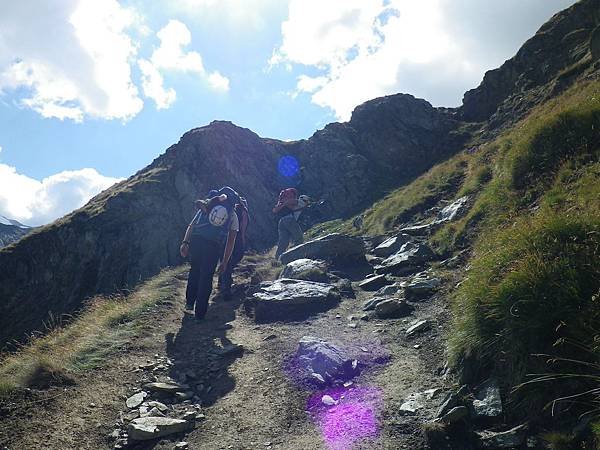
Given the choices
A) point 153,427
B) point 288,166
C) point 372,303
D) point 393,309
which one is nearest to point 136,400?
point 153,427

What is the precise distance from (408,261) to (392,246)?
2541 mm

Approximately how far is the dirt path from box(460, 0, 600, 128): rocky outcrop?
24824 millimetres

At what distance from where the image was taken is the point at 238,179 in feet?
128

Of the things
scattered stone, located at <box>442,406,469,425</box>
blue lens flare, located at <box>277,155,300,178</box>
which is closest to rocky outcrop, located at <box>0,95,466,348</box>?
blue lens flare, located at <box>277,155,300,178</box>

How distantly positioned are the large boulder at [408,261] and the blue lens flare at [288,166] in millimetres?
30785

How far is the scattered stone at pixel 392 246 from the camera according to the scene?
14.1m

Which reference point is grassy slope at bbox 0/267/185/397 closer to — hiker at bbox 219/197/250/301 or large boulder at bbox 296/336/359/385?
hiker at bbox 219/197/250/301

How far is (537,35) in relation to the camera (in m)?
37.9

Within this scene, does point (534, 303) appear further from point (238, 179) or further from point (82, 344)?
point (238, 179)

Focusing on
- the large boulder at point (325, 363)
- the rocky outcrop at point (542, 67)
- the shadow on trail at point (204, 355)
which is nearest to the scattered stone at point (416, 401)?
the large boulder at point (325, 363)

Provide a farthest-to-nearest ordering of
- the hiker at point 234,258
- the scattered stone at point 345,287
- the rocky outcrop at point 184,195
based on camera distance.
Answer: the rocky outcrop at point 184,195
the hiker at point 234,258
the scattered stone at point 345,287

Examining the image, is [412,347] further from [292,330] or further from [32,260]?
[32,260]

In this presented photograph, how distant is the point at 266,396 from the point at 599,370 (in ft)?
12.8

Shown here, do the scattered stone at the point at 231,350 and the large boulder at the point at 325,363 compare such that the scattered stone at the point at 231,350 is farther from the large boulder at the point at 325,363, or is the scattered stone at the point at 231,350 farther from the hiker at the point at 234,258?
the hiker at the point at 234,258
